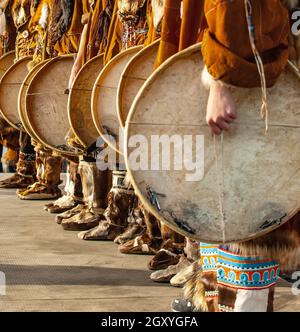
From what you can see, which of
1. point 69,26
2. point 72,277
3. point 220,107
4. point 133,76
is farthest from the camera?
point 69,26

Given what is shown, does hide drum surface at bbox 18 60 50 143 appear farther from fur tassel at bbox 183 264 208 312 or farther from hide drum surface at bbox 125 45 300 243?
hide drum surface at bbox 125 45 300 243

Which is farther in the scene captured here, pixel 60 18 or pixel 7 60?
pixel 7 60

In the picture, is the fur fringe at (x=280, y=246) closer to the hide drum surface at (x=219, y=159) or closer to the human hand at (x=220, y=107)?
the hide drum surface at (x=219, y=159)

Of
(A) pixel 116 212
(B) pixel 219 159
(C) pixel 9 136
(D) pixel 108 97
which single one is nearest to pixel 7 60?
(C) pixel 9 136

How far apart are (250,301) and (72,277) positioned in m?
1.71

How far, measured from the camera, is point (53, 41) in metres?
6.09

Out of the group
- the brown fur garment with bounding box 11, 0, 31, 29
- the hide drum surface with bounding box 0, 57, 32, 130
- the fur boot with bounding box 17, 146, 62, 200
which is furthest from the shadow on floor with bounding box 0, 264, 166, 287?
the brown fur garment with bounding box 11, 0, 31, 29

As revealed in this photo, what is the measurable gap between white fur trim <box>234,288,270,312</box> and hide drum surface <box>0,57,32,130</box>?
16.5ft

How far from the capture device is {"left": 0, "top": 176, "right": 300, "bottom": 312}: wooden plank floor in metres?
3.24

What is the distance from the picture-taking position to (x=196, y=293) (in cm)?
275

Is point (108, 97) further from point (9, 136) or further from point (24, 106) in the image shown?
point (9, 136)

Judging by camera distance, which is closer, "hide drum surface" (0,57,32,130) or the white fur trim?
the white fur trim
